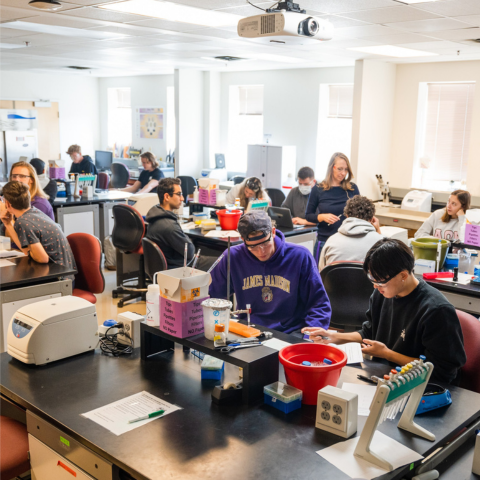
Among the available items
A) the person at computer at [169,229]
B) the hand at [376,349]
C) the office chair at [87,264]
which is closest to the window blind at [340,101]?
the person at computer at [169,229]

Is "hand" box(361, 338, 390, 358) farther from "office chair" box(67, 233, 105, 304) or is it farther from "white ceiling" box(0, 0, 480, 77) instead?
"white ceiling" box(0, 0, 480, 77)

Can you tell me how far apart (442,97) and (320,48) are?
6.88 feet

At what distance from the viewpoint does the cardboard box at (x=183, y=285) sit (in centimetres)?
191

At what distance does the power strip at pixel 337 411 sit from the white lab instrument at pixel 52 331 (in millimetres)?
1042

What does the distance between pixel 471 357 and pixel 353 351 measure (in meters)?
0.44

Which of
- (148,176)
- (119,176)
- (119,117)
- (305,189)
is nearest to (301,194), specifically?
(305,189)

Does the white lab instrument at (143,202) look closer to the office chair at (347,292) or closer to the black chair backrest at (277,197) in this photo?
the black chair backrest at (277,197)

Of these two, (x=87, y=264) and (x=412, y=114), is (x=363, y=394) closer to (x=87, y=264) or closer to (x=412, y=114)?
(x=87, y=264)

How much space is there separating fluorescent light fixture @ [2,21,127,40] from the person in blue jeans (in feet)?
7.85

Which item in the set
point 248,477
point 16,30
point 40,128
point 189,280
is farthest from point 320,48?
point 40,128

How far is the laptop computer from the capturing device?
205 inches

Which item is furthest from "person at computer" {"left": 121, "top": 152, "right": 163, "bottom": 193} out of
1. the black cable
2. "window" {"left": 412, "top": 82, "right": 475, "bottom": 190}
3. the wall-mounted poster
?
the black cable

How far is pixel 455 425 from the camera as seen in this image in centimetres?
166

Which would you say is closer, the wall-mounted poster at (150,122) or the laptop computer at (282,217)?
the laptop computer at (282,217)
